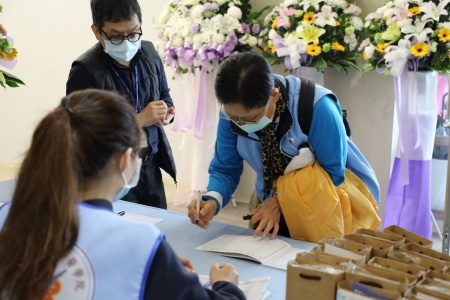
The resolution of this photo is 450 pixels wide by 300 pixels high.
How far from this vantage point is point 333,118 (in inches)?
76.6

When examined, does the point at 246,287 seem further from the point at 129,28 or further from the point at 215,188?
the point at 129,28

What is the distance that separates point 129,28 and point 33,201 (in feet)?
4.49

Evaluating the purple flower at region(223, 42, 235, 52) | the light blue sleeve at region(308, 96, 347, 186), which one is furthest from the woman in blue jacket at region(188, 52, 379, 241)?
the purple flower at region(223, 42, 235, 52)

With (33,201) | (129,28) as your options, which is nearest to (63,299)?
(33,201)

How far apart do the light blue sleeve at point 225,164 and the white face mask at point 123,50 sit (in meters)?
0.52

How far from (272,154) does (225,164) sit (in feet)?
0.75

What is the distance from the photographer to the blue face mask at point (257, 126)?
194 cm

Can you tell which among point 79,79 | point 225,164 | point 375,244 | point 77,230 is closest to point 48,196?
point 77,230

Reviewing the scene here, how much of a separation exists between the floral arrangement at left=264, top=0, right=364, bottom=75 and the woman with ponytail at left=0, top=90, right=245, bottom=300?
2.71 metres

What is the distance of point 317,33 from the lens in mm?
3646

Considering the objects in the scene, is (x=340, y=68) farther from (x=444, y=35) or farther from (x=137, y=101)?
(x=137, y=101)

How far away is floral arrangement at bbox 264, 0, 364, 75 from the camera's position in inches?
144

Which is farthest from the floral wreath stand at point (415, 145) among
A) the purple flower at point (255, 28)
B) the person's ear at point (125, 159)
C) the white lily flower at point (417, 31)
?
the person's ear at point (125, 159)

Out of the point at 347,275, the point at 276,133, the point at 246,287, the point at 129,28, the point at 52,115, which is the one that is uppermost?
the point at 129,28
